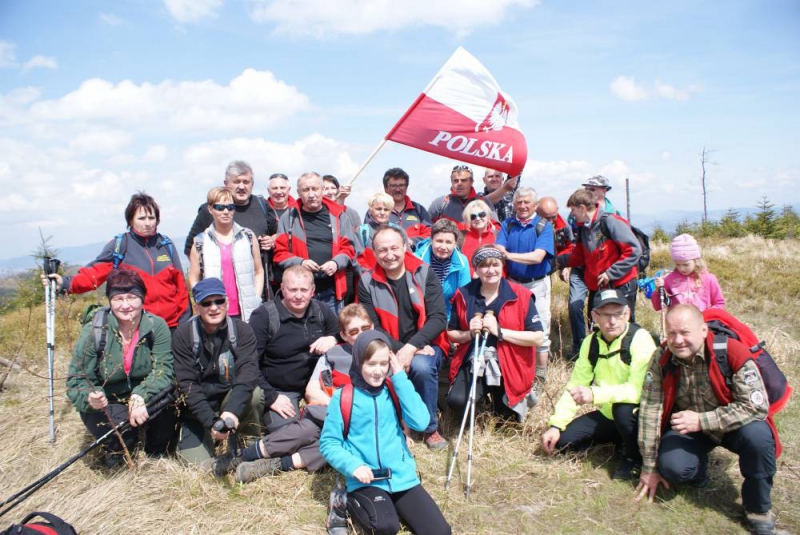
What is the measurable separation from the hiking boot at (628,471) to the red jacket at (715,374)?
68 centimetres

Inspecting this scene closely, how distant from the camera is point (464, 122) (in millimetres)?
7219

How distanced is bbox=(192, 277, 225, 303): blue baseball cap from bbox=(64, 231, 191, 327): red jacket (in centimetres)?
107

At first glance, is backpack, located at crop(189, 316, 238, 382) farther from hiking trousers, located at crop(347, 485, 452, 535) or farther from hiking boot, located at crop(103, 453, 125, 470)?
hiking trousers, located at crop(347, 485, 452, 535)

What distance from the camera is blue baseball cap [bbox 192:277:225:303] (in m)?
4.70

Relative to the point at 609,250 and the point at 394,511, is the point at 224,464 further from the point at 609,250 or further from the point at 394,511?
the point at 609,250

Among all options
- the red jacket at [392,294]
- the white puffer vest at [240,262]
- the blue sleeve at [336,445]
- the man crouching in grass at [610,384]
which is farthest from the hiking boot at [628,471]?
the white puffer vest at [240,262]

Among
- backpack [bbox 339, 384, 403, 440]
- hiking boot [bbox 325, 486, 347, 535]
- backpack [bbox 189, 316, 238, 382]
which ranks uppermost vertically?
backpack [bbox 189, 316, 238, 382]

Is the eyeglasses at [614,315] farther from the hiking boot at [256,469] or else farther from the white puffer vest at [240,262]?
the white puffer vest at [240,262]

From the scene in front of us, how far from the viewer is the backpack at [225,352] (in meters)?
4.89

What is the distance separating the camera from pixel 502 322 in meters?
5.41

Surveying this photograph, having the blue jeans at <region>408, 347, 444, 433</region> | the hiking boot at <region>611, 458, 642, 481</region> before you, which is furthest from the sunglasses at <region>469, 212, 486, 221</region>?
the hiking boot at <region>611, 458, 642, 481</region>

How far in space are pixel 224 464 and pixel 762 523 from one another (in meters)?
4.48

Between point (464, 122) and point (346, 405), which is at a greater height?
point (464, 122)

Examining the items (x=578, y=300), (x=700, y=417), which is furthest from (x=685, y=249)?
(x=700, y=417)
